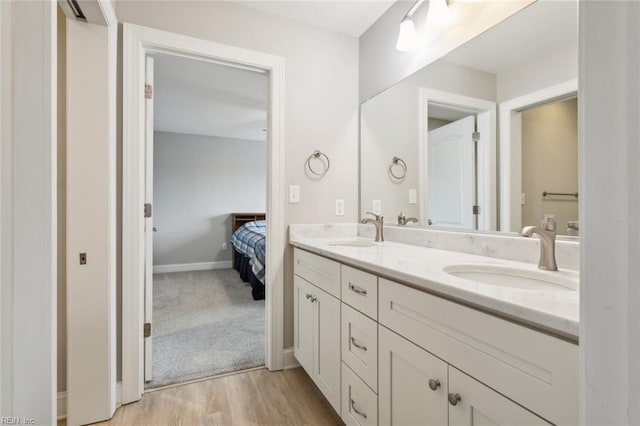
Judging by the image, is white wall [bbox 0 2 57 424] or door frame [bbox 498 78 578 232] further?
door frame [bbox 498 78 578 232]

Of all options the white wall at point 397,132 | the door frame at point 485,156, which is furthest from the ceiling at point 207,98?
the door frame at point 485,156

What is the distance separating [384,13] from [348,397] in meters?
2.27

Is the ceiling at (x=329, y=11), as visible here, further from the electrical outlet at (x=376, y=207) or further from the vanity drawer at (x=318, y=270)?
the vanity drawer at (x=318, y=270)

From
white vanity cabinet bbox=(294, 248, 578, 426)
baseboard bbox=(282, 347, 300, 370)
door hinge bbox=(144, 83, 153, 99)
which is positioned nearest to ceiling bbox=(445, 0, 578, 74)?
white vanity cabinet bbox=(294, 248, 578, 426)

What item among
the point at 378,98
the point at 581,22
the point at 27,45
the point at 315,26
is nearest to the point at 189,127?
the point at 315,26

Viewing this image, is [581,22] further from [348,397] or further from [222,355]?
[222,355]

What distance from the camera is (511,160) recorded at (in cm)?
129

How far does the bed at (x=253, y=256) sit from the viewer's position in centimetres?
324

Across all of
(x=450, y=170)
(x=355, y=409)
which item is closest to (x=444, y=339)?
(x=355, y=409)

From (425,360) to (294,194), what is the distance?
1378mm

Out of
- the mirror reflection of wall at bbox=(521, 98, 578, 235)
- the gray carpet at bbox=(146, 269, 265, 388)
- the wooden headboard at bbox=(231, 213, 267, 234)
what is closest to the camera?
the mirror reflection of wall at bbox=(521, 98, 578, 235)

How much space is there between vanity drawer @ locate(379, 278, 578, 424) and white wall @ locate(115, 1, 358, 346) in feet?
4.10

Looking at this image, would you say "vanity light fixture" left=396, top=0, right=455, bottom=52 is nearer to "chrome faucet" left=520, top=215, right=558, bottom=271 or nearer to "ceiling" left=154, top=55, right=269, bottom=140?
"ceiling" left=154, top=55, right=269, bottom=140

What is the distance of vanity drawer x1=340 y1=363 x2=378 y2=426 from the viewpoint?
1135mm
